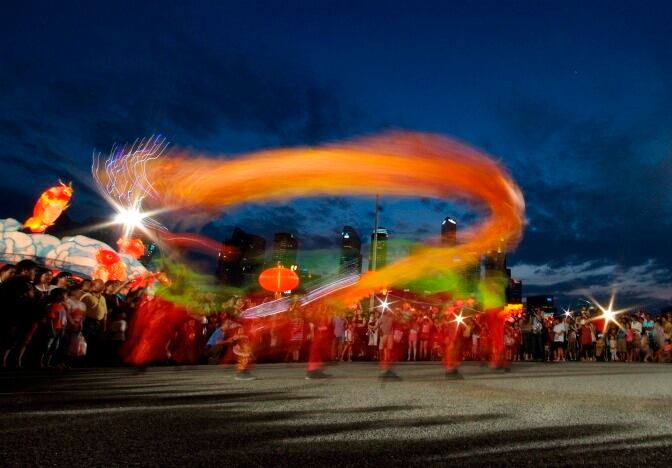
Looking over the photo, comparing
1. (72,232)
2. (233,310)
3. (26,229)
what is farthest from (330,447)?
(72,232)

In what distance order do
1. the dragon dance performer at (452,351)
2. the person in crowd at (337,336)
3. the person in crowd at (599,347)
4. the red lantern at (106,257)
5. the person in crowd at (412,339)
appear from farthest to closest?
the red lantern at (106,257) < the person in crowd at (599,347) < the person in crowd at (412,339) < the person in crowd at (337,336) < the dragon dance performer at (452,351)

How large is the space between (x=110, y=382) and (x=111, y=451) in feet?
17.2

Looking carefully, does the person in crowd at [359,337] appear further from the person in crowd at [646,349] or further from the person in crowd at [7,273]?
the person in crowd at [646,349]

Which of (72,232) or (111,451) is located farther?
(72,232)

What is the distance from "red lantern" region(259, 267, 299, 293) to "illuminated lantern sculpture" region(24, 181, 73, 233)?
13.2 m

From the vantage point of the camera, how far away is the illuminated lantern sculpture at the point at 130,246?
105 feet

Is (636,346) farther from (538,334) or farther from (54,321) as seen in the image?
(54,321)

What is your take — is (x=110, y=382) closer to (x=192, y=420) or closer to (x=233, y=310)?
(x=192, y=420)

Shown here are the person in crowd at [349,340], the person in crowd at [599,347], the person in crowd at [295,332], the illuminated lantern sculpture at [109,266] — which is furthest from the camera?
the illuminated lantern sculpture at [109,266]

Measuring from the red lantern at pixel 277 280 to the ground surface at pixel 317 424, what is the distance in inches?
477

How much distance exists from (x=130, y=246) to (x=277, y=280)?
1587cm

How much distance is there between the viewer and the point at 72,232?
3114 centimetres

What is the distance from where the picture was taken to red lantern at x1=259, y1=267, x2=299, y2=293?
2116 cm

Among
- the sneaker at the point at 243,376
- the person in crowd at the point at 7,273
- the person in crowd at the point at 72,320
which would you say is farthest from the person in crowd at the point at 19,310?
the sneaker at the point at 243,376
